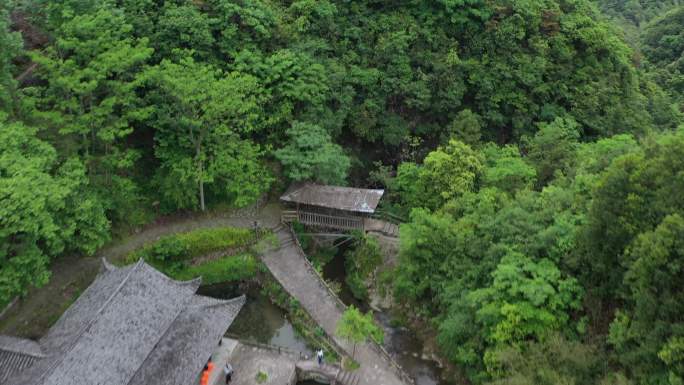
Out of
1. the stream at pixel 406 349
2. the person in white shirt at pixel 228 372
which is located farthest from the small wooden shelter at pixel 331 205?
the person in white shirt at pixel 228 372

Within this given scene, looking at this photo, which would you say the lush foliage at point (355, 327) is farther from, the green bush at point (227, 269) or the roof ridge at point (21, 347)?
the roof ridge at point (21, 347)

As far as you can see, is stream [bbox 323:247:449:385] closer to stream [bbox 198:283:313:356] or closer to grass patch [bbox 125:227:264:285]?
stream [bbox 198:283:313:356]

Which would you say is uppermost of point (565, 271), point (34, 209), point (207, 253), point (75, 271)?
point (565, 271)

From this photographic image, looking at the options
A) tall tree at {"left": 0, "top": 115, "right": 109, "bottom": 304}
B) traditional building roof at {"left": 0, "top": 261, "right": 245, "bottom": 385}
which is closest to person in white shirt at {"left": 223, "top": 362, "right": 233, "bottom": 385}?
traditional building roof at {"left": 0, "top": 261, "right": 245, "bottom": 385}

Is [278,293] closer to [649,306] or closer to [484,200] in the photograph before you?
[484,200]

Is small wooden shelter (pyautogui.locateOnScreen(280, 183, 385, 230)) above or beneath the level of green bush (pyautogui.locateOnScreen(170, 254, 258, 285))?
above

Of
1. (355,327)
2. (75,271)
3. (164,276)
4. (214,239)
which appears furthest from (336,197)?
(75,271)

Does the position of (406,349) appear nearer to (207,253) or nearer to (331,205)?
(331,205)
